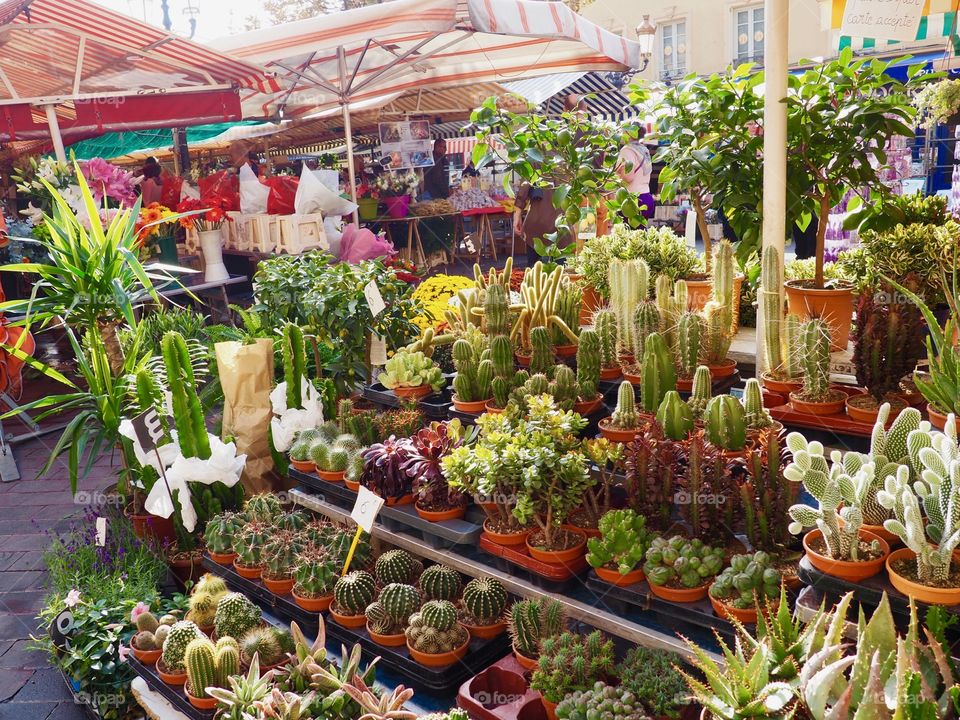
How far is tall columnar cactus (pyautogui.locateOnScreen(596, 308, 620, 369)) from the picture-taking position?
3.20 metres

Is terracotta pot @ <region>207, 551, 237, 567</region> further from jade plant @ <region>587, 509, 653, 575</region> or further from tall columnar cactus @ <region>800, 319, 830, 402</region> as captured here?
tall columnar cactus @ <region>800, 319, 830, 402</region>

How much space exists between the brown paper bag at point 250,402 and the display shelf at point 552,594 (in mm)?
760

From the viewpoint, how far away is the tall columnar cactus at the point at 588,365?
10.1 ft

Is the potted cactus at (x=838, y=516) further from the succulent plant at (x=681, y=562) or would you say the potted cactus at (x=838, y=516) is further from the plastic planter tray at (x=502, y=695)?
the plastic planter tray at (x=502, y=695)

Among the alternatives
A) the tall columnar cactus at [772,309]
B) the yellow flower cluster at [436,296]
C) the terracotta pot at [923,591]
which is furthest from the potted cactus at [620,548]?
the yellow flower cluster at [436,296]

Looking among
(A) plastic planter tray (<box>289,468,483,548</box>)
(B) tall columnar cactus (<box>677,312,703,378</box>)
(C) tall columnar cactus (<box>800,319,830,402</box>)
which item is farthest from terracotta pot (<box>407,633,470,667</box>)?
(C) tall columnar cactus (<box>800,319,830,402</box>)

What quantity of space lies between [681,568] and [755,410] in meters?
0.60

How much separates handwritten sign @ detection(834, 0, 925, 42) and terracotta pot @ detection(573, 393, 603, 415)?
154cm

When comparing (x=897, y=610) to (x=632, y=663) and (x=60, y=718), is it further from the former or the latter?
(x=60, y=718)

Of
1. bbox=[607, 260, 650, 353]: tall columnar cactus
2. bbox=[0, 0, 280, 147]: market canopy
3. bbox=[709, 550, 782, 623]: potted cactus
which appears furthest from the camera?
bbox=[0, 0, 280, 147]: market canopy

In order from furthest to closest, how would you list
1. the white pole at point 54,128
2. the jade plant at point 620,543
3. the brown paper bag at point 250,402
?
the white pole at point 54,128
the brown paper bag at point 250,402
the jade plant at point 620,543

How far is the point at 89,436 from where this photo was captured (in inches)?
149

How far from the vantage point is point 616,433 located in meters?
2.78

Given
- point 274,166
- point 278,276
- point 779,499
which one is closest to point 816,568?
point 779,499
